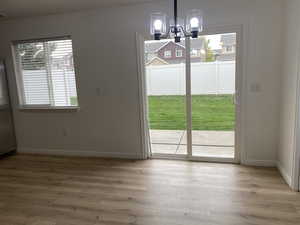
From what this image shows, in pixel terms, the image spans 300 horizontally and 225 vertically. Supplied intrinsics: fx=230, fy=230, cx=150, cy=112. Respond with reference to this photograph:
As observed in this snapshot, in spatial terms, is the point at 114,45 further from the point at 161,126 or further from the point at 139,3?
the point at 161,126

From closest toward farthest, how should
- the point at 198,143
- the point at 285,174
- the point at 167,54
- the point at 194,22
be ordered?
the point at 194,22
the point at 285,174
the point at 167,54
the point at 198,143

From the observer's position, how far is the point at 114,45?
11.8 feet

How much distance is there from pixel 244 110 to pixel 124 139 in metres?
1.93

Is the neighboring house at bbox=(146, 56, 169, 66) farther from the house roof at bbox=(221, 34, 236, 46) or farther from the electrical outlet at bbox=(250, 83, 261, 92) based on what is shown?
the electrical outlet at bbox=(250, 83, 261, 92)

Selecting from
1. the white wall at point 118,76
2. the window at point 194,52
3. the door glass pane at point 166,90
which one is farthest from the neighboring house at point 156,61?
the window at point 194,52

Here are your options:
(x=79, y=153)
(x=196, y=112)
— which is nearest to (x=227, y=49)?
(x=196, y=112)

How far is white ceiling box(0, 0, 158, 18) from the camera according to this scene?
3.16 meters

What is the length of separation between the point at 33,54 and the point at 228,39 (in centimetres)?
328

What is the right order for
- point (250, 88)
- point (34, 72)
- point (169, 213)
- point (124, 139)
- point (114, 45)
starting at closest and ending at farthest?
1. point (169, 213)
2. point (250, 88)
3. point (114, 45)
4. point (124, 139)
5. point (34, 72)

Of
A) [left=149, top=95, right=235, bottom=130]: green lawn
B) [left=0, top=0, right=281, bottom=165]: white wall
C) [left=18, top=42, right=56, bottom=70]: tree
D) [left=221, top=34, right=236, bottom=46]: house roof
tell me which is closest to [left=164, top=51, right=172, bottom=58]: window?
[left=0, top=0, right=281, bottom=165]: white wall

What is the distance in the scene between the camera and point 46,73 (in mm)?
4059

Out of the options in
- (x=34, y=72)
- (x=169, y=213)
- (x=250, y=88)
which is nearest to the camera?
(x=169, y=213)

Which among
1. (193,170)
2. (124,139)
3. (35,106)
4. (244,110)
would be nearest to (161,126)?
(124,139)

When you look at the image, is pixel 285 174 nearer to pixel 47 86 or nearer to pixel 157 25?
pixel 157 25
